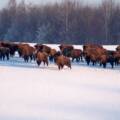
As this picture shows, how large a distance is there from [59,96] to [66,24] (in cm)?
4321

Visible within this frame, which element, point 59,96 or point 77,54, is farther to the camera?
point 77,54

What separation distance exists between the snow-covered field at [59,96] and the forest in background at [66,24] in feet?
116

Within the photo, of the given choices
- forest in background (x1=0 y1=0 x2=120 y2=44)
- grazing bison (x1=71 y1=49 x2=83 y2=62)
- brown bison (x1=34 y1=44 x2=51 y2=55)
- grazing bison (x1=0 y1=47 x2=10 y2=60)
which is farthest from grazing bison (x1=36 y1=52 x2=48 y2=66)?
forest in background (x1=0 y1=0 x2=120 y2=44)

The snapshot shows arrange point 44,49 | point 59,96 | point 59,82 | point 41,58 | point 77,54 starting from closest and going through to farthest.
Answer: point 59,96 < point 59,82 < point 41,58 < point 77,54 < point 44,49

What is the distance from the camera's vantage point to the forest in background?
168ft

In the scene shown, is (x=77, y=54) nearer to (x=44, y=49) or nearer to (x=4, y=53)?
(x=44, y=49)

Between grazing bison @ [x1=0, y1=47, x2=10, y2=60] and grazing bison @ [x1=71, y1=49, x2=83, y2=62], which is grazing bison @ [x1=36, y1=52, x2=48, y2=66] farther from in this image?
grazing bison @ [x1=0, y1=47, x2=10, y2=60]

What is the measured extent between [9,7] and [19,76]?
53.2 m

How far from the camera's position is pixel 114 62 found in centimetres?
1992

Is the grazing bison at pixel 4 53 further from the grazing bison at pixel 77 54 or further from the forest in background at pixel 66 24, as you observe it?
the forest in background at pixel 66 24

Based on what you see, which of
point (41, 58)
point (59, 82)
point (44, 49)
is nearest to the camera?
point (59, 82)

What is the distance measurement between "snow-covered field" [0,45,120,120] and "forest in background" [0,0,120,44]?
35319 millimetres

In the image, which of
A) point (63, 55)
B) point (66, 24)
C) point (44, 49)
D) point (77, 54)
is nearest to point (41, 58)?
point (63, 55)

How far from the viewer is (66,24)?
175 ft
